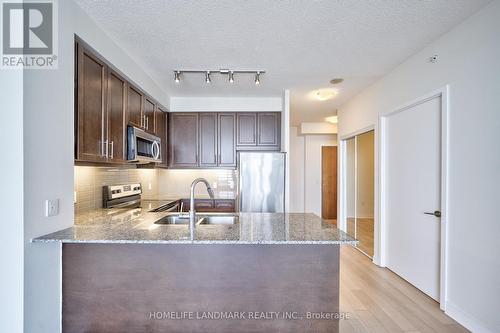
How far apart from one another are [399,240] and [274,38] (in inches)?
107

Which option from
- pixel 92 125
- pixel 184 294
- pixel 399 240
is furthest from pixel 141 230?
pixel 399 240

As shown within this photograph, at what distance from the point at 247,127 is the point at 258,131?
0.64 ft

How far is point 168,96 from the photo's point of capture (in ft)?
13.8

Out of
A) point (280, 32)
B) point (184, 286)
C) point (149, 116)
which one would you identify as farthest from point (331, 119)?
point (184, 286)

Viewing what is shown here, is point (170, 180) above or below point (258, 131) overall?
below

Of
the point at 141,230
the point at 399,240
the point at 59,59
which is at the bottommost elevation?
the point at 399,240

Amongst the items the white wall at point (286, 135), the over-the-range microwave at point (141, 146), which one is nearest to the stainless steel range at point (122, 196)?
the over-the-range microwave at point (141, 146)

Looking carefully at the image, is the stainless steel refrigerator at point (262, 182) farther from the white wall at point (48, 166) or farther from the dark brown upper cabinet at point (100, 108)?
the white wall at point (48, 166)

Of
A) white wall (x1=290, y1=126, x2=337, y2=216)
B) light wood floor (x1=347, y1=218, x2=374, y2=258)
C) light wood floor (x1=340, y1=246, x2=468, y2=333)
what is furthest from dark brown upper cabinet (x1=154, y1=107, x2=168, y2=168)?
white wall (x1=290, y1=126, x2=337, y2=216)

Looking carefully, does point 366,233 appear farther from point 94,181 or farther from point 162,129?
point 94,181

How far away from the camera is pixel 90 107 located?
79.3 inches

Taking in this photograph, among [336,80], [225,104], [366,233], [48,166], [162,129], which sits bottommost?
[366,233]

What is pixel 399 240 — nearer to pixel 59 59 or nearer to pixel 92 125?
pixel 92 125

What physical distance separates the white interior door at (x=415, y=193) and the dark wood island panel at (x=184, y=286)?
1.56 meters
